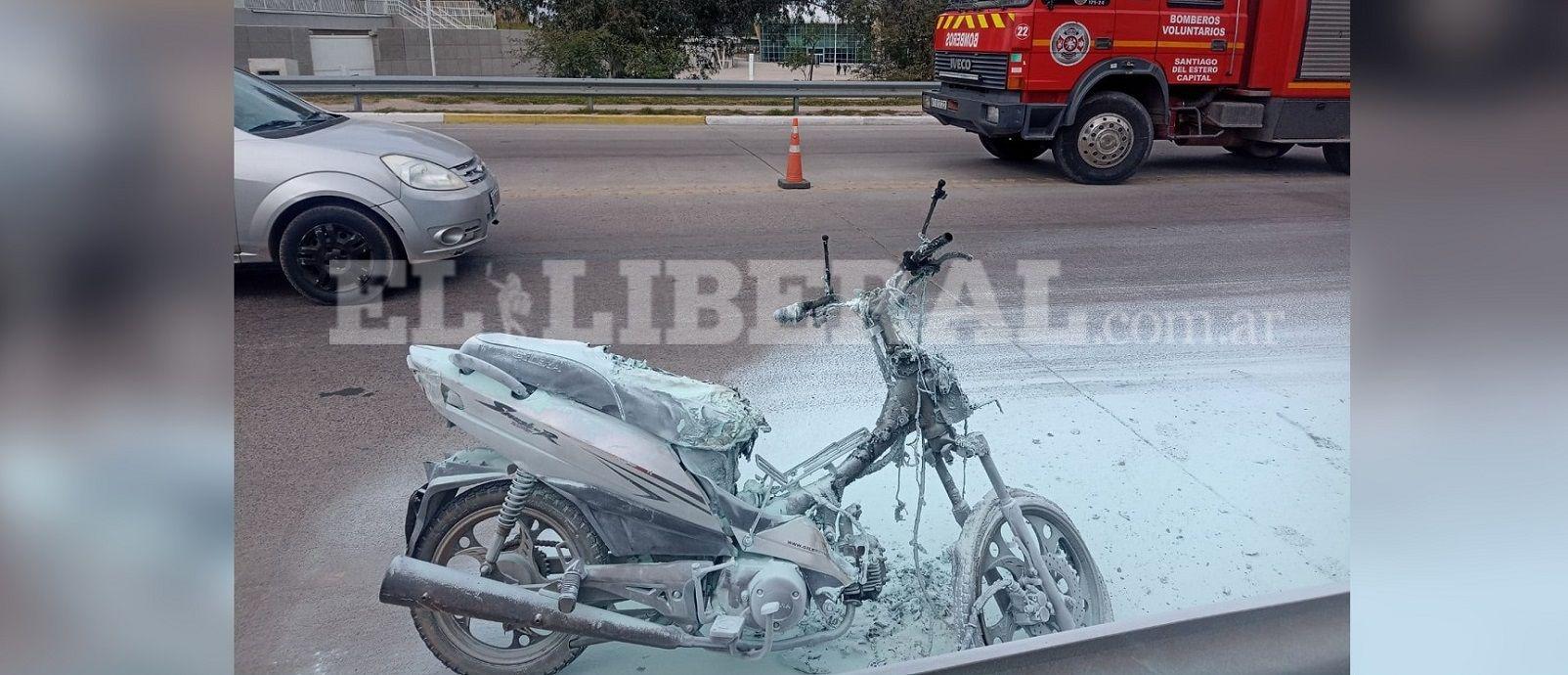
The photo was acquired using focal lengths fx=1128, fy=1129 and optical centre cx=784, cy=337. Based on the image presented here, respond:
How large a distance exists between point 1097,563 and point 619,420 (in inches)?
81.7

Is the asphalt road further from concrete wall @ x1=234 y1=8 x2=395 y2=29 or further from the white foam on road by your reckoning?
concrete wall @ x1=234 y1=8 x2=395 y2=29

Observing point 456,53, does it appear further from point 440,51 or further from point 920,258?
point 920,258

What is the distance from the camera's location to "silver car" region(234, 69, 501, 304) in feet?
23.5

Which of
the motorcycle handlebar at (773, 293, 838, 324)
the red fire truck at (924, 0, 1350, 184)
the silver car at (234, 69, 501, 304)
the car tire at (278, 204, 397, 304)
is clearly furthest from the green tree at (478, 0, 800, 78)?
the motorcycle handlebar at (773, 293, 838, 324)

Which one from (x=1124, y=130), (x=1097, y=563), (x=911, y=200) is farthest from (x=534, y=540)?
(x=1124, y=130)

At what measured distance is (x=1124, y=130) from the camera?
12859 mm

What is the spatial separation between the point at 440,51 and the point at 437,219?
22.2 metres

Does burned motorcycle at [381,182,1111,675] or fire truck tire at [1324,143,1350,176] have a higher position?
fire truck tire at [1324,143,1350,176]

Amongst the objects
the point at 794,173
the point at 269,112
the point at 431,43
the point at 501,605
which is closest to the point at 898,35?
the point at 431,43

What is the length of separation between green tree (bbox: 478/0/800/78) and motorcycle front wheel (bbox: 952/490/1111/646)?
23.1 metres

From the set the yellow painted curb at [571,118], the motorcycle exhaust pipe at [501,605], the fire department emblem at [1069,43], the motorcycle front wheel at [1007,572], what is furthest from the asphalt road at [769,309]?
the yellow painted curb at [571,118]

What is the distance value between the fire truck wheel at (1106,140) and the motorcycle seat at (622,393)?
10341 mm
